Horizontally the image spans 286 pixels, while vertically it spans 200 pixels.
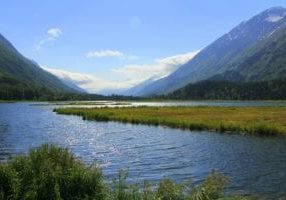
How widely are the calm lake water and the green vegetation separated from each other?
5903 mm

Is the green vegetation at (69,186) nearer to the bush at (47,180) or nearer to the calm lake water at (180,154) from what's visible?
the bush at (47,180)

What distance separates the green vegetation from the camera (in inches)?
698

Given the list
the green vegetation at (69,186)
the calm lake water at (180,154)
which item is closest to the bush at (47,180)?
the green vegetation at (69,186)

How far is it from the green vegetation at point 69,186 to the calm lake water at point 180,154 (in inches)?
232

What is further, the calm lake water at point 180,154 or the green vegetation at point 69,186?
the calm lake water at point 180,154

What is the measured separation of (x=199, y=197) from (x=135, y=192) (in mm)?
2524

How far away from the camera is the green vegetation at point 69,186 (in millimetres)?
17719

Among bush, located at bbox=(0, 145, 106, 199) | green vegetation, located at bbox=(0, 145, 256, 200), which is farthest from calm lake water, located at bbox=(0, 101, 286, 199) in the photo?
green vegetation, located at bbox=(0, 145, 256, 200)

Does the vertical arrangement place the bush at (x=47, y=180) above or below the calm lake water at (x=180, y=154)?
above

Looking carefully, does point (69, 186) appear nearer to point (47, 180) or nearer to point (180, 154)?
point (47, 180)

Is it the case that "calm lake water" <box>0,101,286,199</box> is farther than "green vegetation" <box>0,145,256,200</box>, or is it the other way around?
"calm lake water" <box>0,101,286,199</box>

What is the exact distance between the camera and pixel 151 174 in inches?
1412

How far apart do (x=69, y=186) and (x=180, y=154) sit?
96.9 feet

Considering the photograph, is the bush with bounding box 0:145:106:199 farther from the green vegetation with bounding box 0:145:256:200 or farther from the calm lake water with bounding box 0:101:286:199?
the calm lake water with bounding box 0:101:286:199
